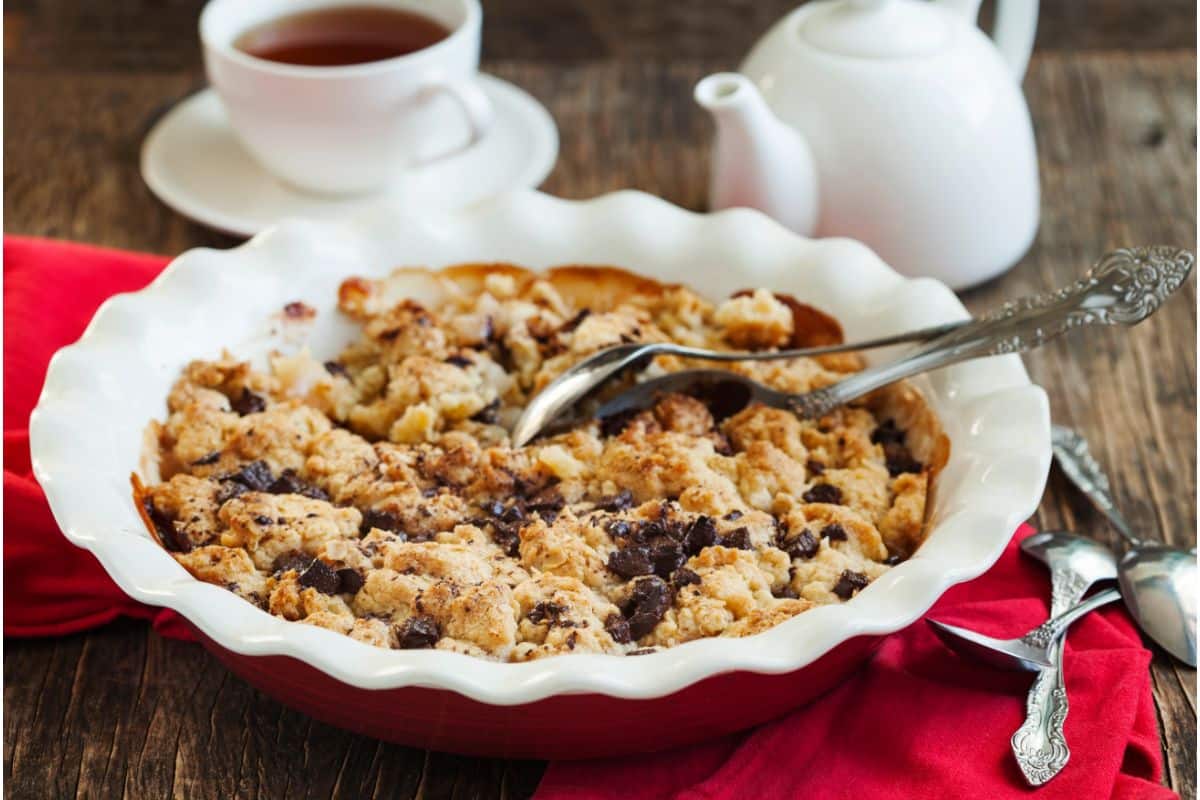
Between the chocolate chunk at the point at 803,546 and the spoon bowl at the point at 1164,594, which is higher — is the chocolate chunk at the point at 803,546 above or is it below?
above

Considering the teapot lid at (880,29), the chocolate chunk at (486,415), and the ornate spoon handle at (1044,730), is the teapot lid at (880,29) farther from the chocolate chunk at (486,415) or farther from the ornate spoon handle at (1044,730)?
the ornate spoon handle at (1044,730)

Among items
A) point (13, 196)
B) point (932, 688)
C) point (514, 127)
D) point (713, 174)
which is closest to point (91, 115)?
point (13, 196)

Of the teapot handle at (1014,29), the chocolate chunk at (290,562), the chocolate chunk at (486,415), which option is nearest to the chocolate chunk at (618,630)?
the chocolate chunk at (290,562)

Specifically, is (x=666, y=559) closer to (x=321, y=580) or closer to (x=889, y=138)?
(x=321, y=580)

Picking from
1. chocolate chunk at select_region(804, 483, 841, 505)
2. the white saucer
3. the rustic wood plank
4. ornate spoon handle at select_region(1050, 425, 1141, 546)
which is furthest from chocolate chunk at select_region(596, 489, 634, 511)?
the rustic wood plank

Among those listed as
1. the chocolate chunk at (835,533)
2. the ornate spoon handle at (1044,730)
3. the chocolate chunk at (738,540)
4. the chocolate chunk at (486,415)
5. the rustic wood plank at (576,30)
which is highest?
the chocolate chunk at (835,533)

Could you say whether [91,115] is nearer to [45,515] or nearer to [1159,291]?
[45,515]

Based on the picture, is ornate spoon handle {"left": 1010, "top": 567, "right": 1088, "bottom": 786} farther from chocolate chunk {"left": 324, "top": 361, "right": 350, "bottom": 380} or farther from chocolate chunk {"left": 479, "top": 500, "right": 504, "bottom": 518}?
chocolate chunk {"left": 324, "top": 361, "right": 350, "bottom": 380}
